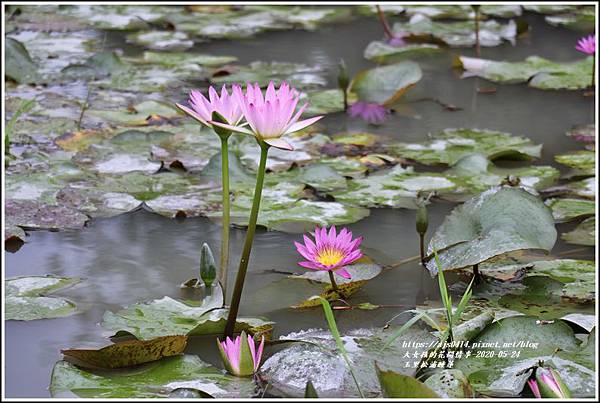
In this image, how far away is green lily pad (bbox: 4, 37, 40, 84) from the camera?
3174mm

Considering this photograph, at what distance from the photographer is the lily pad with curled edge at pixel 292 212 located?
6.50ft

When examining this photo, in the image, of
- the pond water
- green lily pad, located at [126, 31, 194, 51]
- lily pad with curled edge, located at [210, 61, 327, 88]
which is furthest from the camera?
green lily pad, located at [126, 31, 194, 51]

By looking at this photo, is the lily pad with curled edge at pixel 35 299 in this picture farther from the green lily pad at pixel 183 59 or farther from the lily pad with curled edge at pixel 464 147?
the green lily pad at pixel 183 59

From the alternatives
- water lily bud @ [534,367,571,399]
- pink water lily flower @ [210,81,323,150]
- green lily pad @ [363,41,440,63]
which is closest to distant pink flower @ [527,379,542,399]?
water lily bud @ [534,367,571,399]

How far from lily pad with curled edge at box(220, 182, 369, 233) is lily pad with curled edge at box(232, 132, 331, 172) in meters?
0.23

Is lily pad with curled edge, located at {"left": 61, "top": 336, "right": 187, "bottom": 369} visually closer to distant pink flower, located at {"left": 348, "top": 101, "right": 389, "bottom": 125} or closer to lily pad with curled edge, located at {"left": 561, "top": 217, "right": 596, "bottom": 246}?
lily pad with curled edge, located at {"left": 561, "top": 217, "right": 596, "bottom": 246}

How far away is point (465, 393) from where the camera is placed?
121 centimetres

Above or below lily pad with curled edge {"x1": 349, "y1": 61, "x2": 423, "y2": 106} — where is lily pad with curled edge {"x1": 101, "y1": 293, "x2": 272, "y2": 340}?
above

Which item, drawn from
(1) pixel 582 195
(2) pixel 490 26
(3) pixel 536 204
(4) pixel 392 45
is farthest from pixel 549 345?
(2) pixel 490 26

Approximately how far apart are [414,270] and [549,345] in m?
0.44

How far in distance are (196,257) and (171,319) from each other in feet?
1.13

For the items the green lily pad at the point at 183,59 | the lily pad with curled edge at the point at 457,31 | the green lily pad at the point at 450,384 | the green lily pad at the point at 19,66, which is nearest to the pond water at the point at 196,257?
the green lily pad at the point at 450,384

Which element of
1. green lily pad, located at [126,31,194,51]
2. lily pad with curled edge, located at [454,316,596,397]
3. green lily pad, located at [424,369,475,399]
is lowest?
green lily pad, located at [126,31,194,51]

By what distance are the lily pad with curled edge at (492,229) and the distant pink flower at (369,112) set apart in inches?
47.7
